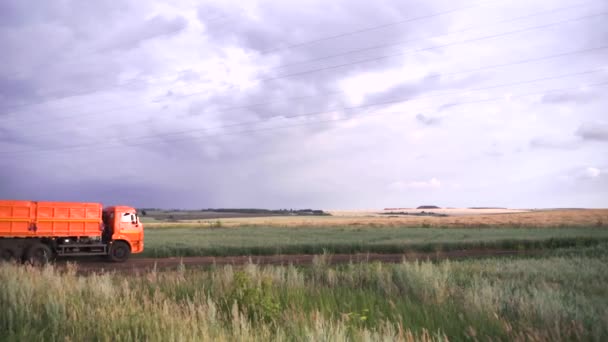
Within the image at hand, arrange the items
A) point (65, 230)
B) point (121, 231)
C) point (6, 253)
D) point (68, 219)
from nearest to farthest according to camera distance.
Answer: point (6, 253)
point (65, 230)
point (68, 219)
point (121, 231)

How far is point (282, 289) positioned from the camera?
1054cm

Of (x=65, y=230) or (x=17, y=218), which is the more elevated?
(x=17, y=218)

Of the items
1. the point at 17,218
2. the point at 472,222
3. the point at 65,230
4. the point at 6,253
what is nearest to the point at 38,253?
the point at 6,253

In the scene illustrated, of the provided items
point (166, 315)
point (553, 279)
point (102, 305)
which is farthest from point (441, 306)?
point (553, 279)

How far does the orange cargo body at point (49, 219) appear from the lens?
24359 millimetres

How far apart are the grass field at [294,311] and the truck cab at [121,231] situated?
15.1m

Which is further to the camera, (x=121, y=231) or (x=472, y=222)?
(x=472, y=222)

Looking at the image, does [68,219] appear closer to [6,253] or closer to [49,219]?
[49,219]

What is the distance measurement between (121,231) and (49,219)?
3816 mm

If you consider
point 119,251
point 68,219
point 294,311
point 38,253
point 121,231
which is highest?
point 68,219

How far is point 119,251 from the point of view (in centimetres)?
2772

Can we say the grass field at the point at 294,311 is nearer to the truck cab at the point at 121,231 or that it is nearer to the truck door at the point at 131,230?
the truck cab at the point at 121,231

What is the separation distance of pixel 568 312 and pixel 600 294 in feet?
12.8

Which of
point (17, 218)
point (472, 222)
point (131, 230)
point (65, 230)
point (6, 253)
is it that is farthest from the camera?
point (472, 222)
